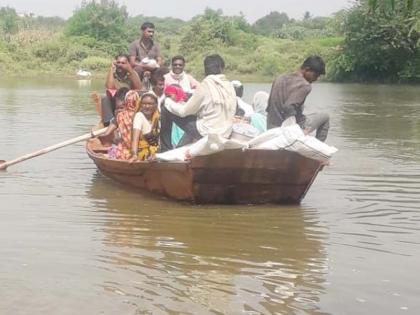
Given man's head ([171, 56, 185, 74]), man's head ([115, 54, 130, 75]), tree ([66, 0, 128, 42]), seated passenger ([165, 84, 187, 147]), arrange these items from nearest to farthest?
seated passenger ([165, 84, 187, 147]) → man's head ([171, 56, 185, 74]) → man's head ([115, 54, 130, 75]) → tree ([66, 0, 128, 42])

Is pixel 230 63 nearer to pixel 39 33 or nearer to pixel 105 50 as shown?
pixel 105 50

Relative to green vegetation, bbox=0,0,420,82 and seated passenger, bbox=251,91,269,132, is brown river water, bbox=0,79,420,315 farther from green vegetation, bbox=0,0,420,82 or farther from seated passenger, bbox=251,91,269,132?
green vegetation, bbox=0,0,420,82

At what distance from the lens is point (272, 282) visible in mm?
4641

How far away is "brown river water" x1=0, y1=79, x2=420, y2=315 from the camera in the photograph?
4293mm

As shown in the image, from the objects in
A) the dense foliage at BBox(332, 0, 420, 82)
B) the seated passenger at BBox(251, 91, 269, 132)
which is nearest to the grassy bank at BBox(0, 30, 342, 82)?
the dense foliage at BBox(332, 0, 420, 82)

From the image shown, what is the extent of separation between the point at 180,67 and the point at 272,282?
378 centimetres

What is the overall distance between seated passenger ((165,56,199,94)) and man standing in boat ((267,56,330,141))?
1220 mm

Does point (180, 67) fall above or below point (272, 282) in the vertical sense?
above

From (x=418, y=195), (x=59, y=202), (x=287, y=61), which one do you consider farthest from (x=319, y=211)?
(x=287, y=61)

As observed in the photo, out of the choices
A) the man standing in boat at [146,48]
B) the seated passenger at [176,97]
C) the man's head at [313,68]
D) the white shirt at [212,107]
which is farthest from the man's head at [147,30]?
the man's head at [313,68]

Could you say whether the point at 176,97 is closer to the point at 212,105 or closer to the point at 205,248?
the point at 212,105

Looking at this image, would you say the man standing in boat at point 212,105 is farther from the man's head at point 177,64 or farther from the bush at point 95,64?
the bush at point 95,64

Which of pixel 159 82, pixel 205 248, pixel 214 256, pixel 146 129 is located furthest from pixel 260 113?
pixel 214 256

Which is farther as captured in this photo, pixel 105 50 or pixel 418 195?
pixel 105 50
